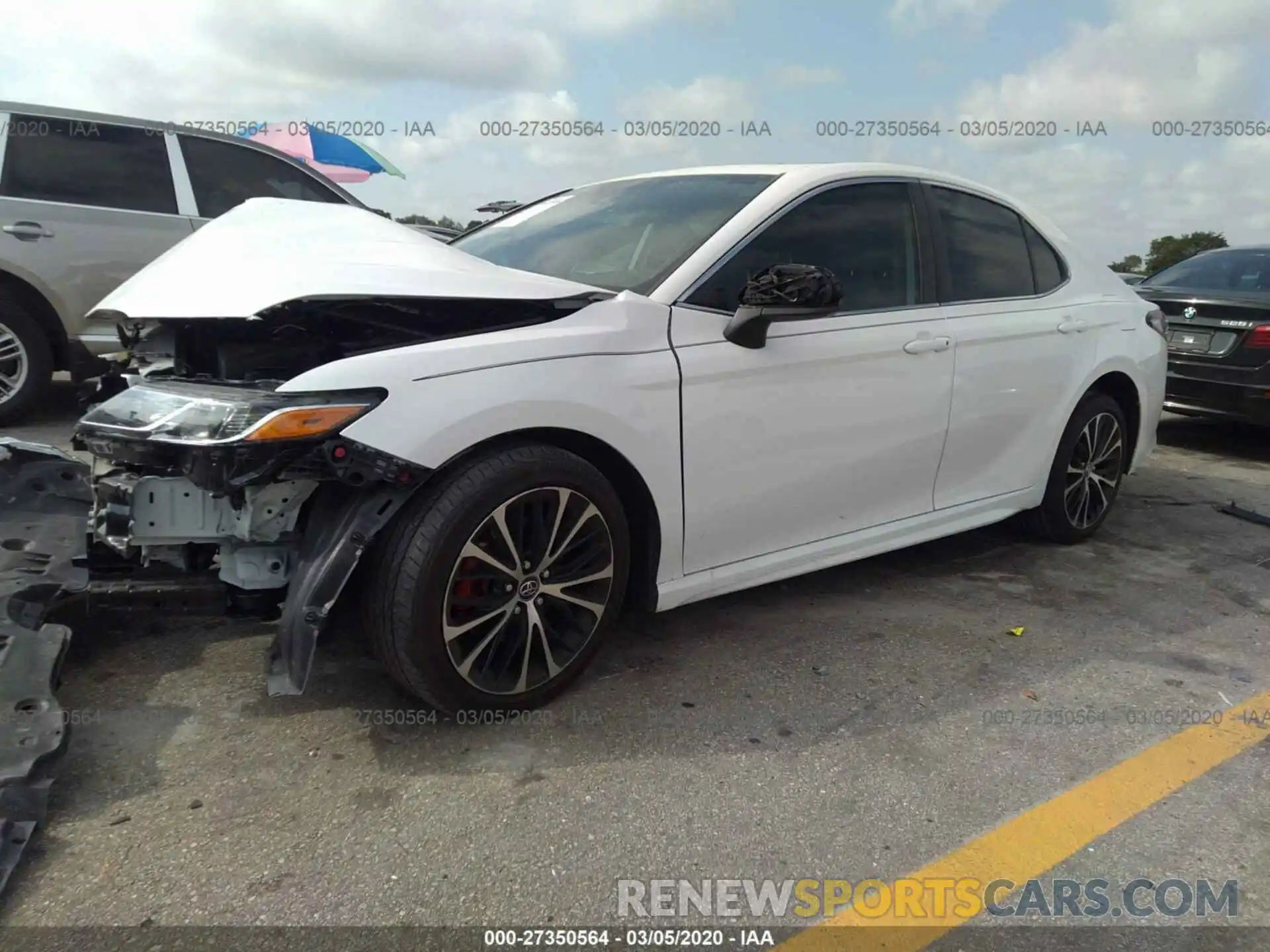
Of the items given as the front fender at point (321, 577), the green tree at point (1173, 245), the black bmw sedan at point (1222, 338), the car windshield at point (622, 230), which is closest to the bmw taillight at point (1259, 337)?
the black bmw sedan at point (1222, 338)

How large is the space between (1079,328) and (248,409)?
3548mm

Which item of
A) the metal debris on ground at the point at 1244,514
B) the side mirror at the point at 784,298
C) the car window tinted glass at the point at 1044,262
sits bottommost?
the metal debris on ground at the point at 1244,514

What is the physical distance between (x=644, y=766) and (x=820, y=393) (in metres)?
1.37

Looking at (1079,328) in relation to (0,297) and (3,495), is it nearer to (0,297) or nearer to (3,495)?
(3,495)

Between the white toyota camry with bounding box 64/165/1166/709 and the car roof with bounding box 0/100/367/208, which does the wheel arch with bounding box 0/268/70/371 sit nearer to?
the car roof with bounding box 0/100/367/208

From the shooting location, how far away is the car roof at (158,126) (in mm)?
5449

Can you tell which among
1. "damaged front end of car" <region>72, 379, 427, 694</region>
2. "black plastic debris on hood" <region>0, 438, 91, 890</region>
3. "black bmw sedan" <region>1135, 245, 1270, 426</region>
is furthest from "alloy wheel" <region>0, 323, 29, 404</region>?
"black bmw sedan" <region>1135, 245, 1270, 426</region>

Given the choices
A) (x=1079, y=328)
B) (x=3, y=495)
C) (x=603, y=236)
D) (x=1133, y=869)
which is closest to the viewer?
(x=1133, y=869)

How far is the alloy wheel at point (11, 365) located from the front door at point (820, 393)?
447cm

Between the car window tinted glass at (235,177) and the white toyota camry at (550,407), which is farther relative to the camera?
the car window tinted glass at (235,177)

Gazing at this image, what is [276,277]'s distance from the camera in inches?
99.7

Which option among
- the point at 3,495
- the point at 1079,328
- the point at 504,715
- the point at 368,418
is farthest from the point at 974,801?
the point at 3,495

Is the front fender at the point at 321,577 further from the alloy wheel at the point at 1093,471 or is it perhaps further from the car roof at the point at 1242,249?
the car roof at the point at 1242,249

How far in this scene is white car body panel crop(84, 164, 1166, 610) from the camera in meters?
2.44
